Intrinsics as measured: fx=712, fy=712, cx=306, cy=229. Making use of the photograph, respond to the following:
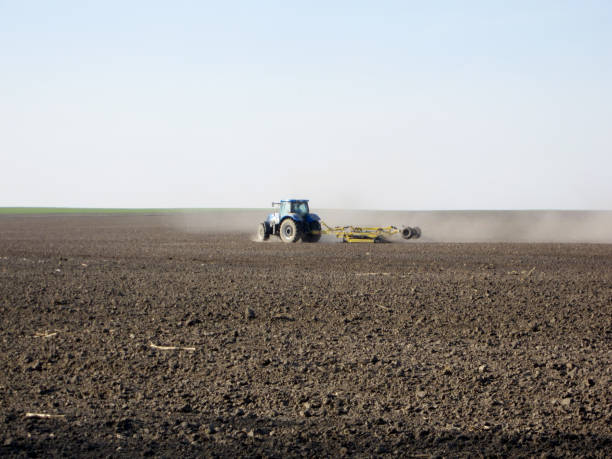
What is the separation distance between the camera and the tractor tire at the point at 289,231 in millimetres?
31625

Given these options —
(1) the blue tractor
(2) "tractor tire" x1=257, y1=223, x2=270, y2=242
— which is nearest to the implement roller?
(1) the blue tractor

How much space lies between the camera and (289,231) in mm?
32188

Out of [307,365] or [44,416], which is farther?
[307,365]

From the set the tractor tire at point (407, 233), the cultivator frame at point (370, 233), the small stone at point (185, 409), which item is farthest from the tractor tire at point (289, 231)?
the small stone at point (185, 409)

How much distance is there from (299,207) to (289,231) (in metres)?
1.18

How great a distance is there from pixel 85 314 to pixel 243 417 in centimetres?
652

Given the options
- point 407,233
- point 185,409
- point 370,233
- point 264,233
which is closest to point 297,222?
point 264,233

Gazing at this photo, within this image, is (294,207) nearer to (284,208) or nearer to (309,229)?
(284,208)

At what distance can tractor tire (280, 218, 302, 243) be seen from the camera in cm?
3162

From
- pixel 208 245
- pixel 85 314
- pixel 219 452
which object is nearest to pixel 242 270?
pixel 85 314

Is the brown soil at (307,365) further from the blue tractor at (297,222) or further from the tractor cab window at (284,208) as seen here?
the tractor cab window at (284,208)

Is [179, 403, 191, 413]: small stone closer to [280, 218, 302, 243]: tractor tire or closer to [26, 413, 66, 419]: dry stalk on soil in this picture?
[26, 413, 66, 419]: dry stalk on soil

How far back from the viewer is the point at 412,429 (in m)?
6.33

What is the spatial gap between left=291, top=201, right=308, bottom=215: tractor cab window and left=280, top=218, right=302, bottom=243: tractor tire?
514 millimetres
